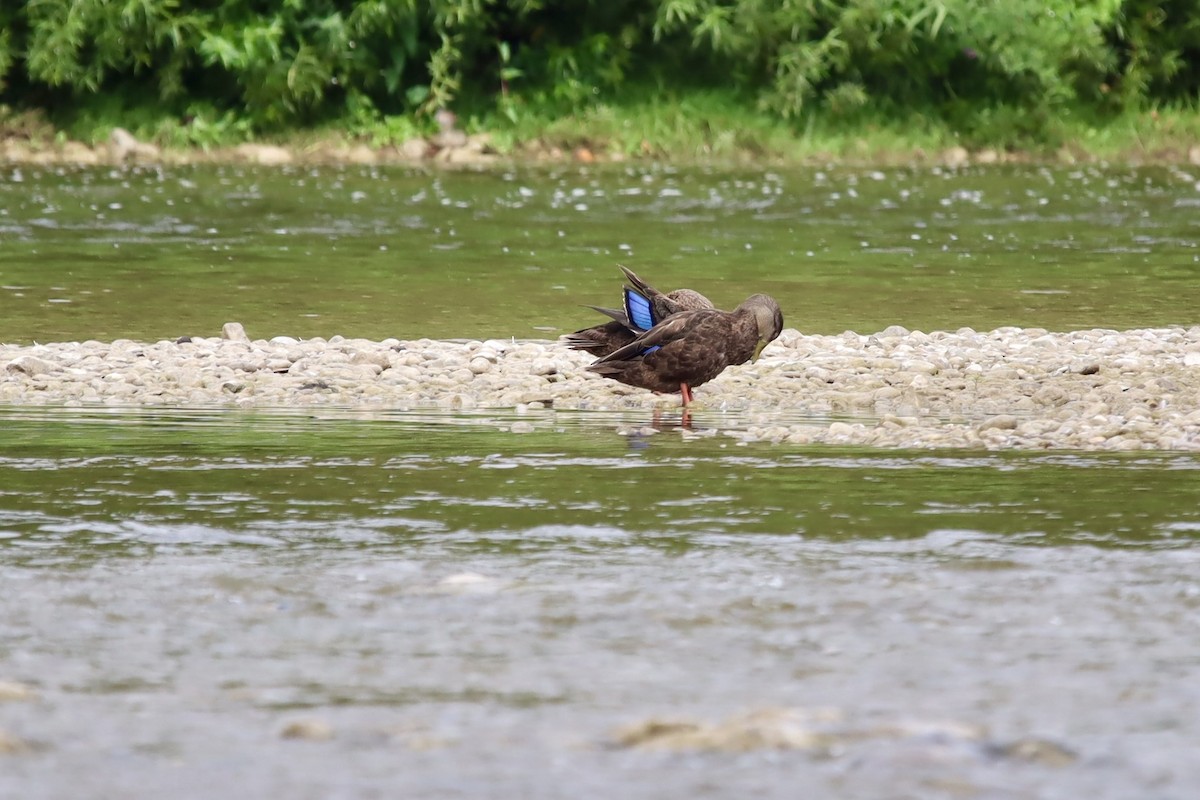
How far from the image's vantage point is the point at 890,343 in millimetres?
11516

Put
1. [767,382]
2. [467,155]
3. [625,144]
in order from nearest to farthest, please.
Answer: [767,382] < [467,155] < [625,144]

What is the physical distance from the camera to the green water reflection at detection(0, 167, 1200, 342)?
13.8 meters

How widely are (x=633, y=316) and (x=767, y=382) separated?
891mm

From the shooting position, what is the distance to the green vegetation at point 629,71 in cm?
2786

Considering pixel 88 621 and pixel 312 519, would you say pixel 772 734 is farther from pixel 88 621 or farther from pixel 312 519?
pixel 312 519

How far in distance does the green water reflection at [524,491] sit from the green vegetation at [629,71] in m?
20.1

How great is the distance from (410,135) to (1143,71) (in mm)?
11375

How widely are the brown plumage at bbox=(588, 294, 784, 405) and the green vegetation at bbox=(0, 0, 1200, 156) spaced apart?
18396 mm

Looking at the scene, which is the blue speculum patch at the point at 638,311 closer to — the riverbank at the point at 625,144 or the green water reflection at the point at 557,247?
the green water reflection at the point at 557,247

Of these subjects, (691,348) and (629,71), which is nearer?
(691,348)

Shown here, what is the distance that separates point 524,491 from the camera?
22.9 feet

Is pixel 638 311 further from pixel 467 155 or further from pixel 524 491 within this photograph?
pixel 467 155

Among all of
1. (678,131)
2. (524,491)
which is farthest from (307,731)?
(678,131)

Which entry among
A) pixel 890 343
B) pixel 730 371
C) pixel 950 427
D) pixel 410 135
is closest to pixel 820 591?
pixel 950 427
